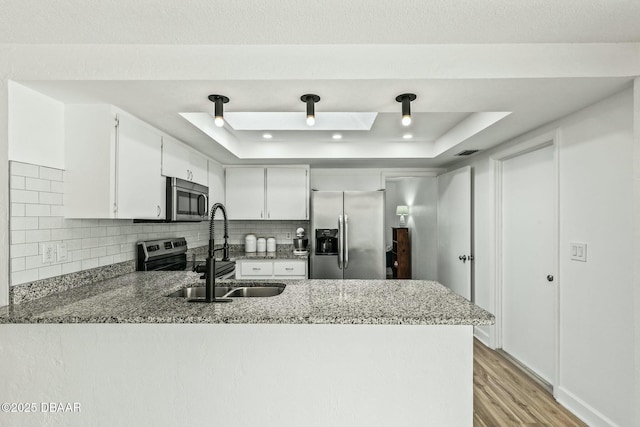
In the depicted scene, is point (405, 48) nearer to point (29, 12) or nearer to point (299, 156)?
point (29, 12)

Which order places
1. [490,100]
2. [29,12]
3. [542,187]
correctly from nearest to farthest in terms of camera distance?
[29,12], [490,100], [542,187]

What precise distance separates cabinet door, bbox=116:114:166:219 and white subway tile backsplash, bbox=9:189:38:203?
418mm

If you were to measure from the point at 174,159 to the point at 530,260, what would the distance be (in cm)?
328

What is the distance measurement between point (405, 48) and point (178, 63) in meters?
1.20

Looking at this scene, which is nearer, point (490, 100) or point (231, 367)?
point (231, 367)

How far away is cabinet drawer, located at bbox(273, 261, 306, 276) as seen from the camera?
414 cm

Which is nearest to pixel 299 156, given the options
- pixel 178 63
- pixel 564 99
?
pixel 178 63

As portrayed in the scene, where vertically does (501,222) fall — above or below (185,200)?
below

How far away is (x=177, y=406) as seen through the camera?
1624 millimetres

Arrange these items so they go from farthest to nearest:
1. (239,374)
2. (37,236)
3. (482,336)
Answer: (482,336) → (37,236) → (239,374)

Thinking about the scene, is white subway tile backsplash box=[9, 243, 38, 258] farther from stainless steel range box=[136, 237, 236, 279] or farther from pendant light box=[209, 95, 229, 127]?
pendant light box=[209, 95, 229, 127]

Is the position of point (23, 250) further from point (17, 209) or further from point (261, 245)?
point (261, 245)

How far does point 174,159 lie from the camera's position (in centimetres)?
299

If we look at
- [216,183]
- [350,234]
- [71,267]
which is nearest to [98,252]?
[71,267]
